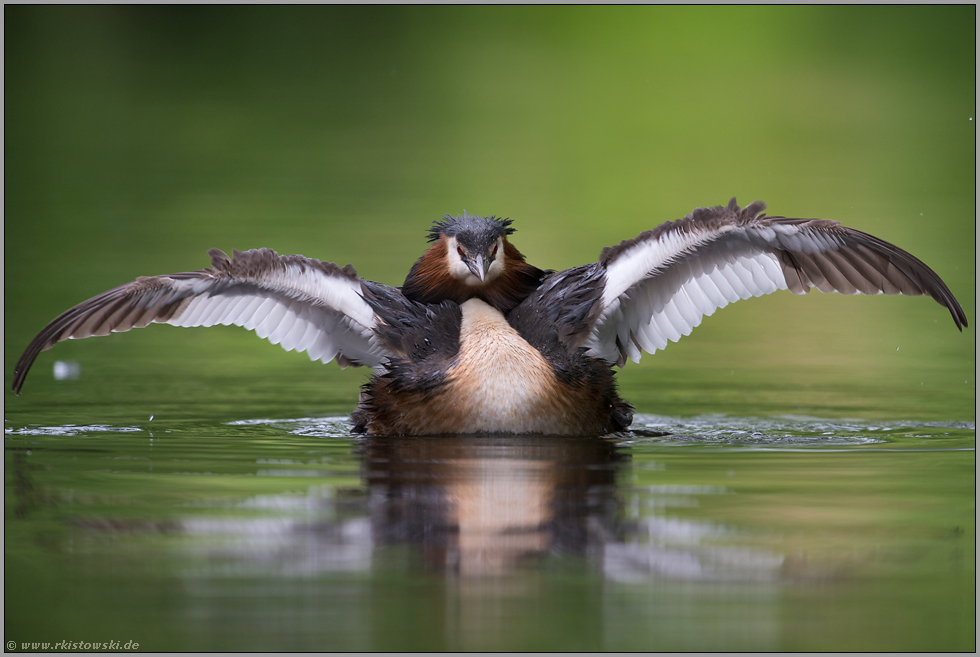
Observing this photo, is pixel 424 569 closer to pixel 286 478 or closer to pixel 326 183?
pixel 286 478

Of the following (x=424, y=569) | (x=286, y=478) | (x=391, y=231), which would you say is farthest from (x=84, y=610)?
(x=391, y=231)

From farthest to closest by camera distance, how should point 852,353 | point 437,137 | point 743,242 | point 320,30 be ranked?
point 320,30, point 437,137, point 852,353, point 743,242

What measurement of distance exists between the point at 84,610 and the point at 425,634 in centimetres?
112

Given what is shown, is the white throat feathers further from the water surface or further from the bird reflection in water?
the water surface

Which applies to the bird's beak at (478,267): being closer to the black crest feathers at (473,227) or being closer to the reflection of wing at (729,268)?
the black crest feathers at (473,227)

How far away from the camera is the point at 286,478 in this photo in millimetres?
5957

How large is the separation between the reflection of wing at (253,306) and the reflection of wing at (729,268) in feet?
5.12

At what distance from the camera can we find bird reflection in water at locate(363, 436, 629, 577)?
461 cm

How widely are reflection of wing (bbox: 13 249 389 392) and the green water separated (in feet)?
1.73

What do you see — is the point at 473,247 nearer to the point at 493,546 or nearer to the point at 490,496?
the point at 490,496

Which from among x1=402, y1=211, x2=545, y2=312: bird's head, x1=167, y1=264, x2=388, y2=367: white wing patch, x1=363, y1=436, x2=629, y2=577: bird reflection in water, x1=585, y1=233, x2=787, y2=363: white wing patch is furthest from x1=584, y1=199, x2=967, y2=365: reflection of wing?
x1=167, y1=264, x2=388, y2=367: white wing patch

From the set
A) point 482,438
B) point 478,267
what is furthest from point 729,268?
point 482,438

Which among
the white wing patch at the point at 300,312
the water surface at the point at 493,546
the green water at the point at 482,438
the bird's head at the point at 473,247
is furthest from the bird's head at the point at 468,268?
the water surface at the point at 493,546

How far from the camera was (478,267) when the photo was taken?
7801mm
